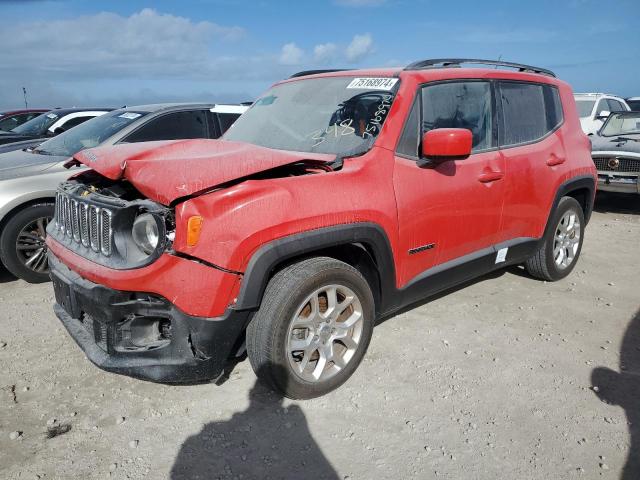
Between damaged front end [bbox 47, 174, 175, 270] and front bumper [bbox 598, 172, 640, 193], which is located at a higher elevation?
damaged front end [bbox 47, 174, 175, 270]

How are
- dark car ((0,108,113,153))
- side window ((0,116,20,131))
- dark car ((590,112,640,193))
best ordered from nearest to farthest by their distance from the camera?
1. dark car ((0,108,113,153))
2. dark car ((590,112,640,193))
3. side window ((0,116,20,131))

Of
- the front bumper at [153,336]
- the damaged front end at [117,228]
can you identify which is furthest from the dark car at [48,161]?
the front bumper at [153,336]

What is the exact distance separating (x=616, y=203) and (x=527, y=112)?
6140mm

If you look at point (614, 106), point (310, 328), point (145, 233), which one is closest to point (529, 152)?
point (310, 328)

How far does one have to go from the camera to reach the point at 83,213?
2.81m

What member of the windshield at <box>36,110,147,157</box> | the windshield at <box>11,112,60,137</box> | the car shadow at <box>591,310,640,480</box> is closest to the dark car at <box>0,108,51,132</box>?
the windshield at <box>11,112,60,137</box>

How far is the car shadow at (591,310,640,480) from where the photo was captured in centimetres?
247

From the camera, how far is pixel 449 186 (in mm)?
3270

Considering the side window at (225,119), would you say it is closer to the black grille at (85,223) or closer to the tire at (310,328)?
the black grille at (85,223)

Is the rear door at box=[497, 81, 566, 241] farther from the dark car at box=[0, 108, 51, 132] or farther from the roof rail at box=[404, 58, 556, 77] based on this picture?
the dark car at box=[0, 108, 51, 132]

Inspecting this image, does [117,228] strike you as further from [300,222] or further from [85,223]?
[300,222]

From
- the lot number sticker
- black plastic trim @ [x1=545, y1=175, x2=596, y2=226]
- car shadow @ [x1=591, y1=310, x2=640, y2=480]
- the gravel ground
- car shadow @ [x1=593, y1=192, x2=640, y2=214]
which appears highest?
the lot number sticker

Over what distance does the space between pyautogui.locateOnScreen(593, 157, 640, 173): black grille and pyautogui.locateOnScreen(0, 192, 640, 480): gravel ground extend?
4637 mm

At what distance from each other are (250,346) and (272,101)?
2.17 metres
